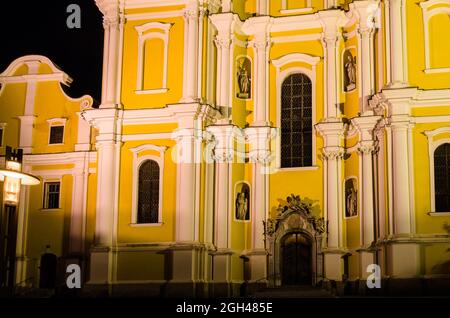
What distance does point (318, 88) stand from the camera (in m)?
30.6

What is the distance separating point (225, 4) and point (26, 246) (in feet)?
41.0

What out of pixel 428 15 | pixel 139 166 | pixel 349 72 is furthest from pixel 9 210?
pixel 349 72

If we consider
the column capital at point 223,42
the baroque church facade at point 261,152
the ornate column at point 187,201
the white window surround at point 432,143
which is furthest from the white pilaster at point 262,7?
the white window surround at point 432,143

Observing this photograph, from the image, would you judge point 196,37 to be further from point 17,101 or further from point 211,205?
point 17,101

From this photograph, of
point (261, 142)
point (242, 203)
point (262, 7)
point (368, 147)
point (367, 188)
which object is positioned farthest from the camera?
point (262, 7)

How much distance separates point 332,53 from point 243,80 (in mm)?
3545

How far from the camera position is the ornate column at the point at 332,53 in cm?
3002

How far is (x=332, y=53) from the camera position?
3033cm

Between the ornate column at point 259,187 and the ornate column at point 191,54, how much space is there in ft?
8.56

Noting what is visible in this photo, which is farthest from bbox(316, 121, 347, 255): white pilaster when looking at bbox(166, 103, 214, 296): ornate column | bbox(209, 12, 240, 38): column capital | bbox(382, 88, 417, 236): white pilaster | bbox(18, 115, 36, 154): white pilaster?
bbox(18, 115, 36, 154): white pilaster

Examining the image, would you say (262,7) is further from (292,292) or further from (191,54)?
(292,292)
